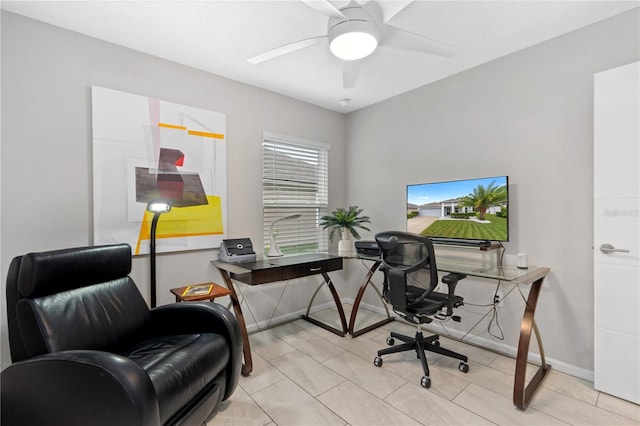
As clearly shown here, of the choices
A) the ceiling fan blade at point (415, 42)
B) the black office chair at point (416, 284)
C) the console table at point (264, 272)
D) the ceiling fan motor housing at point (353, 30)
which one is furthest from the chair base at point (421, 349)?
the ceiling fan motor housing at point (353, 30)

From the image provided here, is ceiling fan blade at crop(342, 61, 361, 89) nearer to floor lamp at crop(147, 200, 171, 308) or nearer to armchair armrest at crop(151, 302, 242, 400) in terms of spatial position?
floor lamp at crop(147, 200, 171, 308)

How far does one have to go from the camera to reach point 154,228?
7.75 feet

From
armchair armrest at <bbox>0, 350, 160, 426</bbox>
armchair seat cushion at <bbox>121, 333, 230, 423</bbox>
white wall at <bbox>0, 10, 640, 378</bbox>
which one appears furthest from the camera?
white wall at <bbox>0, 10, 640, 378</bbox>

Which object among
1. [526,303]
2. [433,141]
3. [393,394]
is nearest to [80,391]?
[393,394]

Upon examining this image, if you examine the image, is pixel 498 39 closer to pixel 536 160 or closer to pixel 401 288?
pixel 536 160

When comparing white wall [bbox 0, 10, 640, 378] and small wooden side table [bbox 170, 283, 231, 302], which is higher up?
white wall [bbox 0, 10, 640, 378]

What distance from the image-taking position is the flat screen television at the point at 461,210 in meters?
2.55

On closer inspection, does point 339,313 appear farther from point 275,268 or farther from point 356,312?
Answer: point 275,268

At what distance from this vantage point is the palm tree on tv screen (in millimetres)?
2533

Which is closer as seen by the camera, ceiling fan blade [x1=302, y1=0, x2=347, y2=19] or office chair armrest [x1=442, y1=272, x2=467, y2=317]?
ceiling fan blade [x1=302, y1=0, x2=347, y2=19]

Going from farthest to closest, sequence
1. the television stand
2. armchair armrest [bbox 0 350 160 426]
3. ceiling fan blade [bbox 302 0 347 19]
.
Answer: the television stand
ceiling fan blade [bbox 302 0 347 19]
armchair armrest [bbox 0 350 160 426]

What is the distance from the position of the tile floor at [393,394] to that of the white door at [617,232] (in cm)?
22

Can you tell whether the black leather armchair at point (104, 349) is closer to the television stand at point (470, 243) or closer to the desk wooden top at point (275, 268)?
the desk wooden top at point (275, 268)

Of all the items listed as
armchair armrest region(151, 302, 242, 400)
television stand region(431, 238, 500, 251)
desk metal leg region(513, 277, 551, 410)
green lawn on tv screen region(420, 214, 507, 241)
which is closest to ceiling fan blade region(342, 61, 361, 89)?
green lawn on tv screen region(420, 214, 507, 241)
